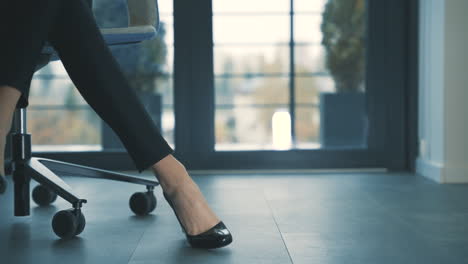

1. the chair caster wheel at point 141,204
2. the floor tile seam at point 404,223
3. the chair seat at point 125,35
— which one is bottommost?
the floor tile seam at point 404,223

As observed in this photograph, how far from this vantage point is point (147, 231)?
142cm

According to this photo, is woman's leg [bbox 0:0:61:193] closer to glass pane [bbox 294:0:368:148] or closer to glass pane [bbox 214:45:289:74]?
glass pane [bbox 214:45:289:74]

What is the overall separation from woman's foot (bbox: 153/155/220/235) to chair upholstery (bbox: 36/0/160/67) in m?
0.42

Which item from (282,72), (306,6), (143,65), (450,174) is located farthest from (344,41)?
(450,174)

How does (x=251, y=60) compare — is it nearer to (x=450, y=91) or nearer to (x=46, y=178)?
(x=450, y=91)

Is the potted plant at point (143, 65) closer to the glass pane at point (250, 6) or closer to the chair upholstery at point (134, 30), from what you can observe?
the glass pane at point (250, 6)

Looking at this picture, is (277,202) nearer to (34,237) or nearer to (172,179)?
(172,179)

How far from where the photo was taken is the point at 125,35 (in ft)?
5.03

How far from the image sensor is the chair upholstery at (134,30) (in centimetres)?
152

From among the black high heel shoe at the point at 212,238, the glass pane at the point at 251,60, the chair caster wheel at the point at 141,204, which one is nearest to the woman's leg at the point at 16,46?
the black high heel shoe at the point at 212,238

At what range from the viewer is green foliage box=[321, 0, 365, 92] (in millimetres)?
3635

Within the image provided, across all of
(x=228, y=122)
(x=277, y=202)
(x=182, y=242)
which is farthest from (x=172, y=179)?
(x=228, y=122)

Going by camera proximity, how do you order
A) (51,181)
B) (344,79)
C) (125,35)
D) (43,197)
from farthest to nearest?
(344,79), (43,197), (125,35), (51,181)

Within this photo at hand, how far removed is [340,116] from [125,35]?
2688 millimetres
